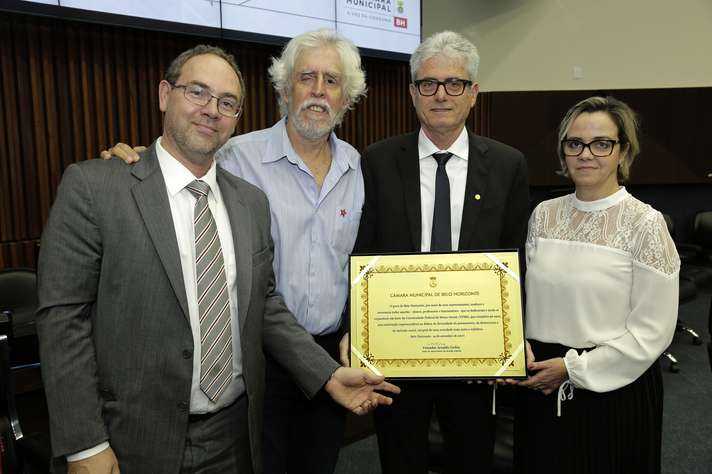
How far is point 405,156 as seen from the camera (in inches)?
85.0

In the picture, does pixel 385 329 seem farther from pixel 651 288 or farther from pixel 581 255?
pixel 651 288

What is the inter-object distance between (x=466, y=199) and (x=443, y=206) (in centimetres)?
9

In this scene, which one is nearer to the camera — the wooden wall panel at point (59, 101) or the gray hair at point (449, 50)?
the gray hair at point (449, 50)

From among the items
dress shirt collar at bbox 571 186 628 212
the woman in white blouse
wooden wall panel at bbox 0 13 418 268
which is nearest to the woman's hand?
the woman in white blouse

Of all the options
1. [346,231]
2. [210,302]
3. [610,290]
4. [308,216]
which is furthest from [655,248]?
[210,302]

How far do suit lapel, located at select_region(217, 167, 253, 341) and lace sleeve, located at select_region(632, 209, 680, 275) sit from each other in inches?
51.9

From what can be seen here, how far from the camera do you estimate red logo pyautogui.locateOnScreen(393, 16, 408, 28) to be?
247 inches

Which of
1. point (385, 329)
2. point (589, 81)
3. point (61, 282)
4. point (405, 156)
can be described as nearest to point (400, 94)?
point (589, 81)

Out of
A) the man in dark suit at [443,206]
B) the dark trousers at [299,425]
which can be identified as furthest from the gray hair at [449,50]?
the dark trousers at [299,425]

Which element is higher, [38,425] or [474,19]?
[474,19]

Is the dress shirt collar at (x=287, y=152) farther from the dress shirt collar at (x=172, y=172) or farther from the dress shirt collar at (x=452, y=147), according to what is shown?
the dress shirt collar at (x=172, y=172)

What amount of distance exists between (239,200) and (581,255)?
1218 mm

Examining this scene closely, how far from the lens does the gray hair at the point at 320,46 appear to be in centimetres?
216

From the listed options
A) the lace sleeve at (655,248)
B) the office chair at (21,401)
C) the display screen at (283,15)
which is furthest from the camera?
the display screen at (283,15)
